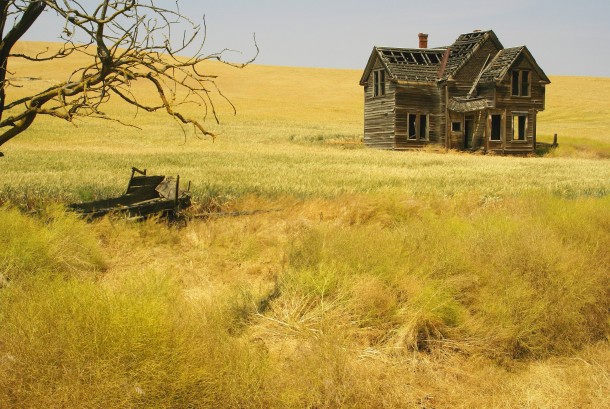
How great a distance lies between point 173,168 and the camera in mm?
17078

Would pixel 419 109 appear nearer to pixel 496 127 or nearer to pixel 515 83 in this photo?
pixel 515 83

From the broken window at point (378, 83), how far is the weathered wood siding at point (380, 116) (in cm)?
25

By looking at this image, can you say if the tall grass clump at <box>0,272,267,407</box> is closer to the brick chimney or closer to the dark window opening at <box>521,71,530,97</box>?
the dark window opening at <box>521,71,530,97</box>

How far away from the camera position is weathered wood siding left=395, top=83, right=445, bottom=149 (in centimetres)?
3241

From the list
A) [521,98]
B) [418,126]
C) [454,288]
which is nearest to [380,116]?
[418,126]

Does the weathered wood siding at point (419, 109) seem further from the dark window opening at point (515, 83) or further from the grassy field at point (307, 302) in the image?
the grassy field at point (307, 302)

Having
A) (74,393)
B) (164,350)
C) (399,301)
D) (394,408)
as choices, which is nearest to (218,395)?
(164,350)

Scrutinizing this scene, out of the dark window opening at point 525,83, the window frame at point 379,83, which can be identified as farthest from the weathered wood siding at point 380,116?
the dark window opening at point 525,83

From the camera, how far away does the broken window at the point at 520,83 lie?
32.4 m

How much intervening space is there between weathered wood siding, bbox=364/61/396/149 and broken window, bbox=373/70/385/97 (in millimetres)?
247

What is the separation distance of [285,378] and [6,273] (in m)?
3.28

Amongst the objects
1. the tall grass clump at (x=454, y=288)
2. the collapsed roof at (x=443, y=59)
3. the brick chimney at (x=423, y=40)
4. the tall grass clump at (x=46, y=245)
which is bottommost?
the tall grass clump at (x=454, y=288)

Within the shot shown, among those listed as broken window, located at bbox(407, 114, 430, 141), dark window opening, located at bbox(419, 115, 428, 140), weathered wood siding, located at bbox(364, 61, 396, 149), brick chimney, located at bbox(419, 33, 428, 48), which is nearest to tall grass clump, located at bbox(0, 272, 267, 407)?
weathered wood siding, located at bbox(364, 61, 396, 149)

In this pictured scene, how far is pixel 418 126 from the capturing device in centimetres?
3303
